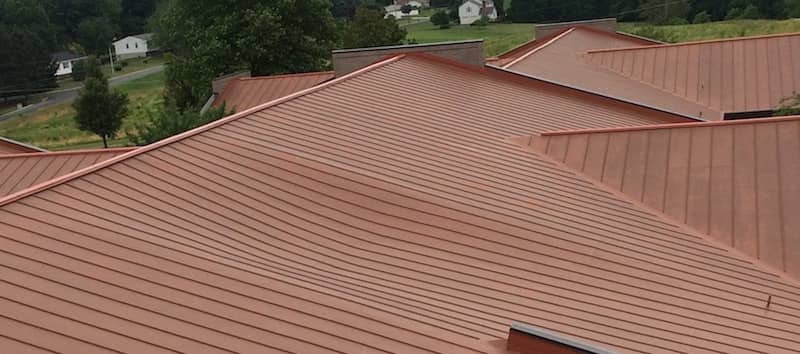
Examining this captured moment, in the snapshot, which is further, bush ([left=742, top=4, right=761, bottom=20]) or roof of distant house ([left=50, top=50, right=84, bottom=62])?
roof of distant house ([left=50, top=50, right=84, bottom=62])

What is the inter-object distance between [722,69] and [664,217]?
40.3ft

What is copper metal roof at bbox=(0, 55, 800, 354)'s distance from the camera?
652 centimetres

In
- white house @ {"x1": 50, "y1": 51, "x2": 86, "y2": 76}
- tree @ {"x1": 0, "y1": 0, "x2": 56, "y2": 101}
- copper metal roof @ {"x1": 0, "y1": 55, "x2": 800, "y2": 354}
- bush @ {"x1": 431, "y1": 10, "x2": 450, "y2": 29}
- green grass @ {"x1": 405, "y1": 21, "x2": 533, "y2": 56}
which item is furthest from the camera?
bush @ {"x1": 431, "y1": 10, "x2": 450, "y2": 29}

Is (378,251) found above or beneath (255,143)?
beneath

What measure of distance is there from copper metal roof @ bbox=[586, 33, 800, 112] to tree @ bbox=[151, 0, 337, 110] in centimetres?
1371

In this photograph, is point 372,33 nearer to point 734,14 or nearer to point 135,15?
point 734,14

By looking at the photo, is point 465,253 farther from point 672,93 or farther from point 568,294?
point 672,93

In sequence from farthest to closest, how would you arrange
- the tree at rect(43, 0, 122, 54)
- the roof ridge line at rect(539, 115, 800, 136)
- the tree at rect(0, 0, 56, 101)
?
1. the tree at rect(43, 0, 122, 54)
2. the tree at rect(0, 0, 56, 101)
3. the roof ridge line at rect(539, 115, 800, 136)

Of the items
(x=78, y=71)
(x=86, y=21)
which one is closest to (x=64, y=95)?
(x=78, y=71)

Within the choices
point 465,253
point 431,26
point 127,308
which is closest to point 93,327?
point 127,308

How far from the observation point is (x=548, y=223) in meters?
10.2

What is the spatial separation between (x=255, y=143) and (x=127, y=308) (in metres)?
4.41

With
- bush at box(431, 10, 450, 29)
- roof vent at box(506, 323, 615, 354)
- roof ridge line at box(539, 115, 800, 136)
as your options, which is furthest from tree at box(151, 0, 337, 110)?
bush at box(431, 10, 450, 29)

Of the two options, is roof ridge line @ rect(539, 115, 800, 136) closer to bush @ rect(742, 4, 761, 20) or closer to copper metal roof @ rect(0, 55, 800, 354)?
copper metal roof @ rect(0, 55, 800, 354)
